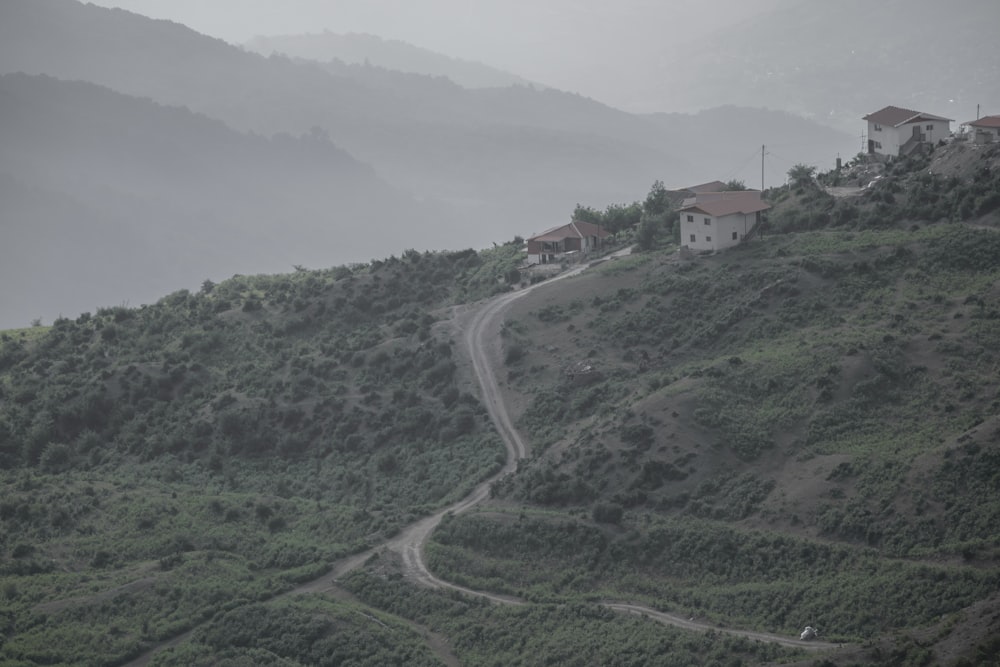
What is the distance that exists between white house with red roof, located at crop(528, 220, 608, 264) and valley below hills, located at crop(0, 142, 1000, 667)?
68.4 inches

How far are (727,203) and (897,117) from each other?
41.8ft

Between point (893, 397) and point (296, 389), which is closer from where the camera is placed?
point (893, 397)

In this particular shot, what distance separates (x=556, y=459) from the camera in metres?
46.1

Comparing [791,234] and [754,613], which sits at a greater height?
[791,234]

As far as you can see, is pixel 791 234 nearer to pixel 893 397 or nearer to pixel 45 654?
pixel 893 397

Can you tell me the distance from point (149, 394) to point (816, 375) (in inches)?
1290

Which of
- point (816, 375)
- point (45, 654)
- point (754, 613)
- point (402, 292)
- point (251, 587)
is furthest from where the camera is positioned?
point (402, 292)

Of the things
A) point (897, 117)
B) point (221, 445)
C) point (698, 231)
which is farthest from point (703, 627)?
point (897, 117)

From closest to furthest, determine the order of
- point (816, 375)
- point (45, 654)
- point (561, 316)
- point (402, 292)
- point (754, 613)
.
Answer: point (754, 613) < point (45, 654) < point (816, 375) < point (561, 316) < point (402, 292)

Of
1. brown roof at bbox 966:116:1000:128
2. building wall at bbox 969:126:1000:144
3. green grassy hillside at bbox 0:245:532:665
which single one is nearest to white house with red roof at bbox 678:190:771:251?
building wall at bbox 969:126:1000:144

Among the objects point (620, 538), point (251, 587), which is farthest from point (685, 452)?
point (251, 587)

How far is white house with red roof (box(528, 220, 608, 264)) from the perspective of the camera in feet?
223

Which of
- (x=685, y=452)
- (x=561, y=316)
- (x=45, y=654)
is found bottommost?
(x=45, y=654)

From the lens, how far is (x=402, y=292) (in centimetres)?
6788
